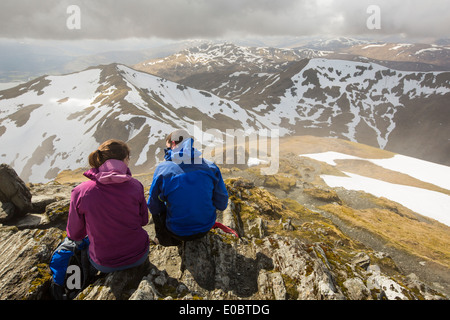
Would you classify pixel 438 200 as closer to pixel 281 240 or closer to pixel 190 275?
pixel 281 240

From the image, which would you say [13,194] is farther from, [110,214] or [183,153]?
[183,153]

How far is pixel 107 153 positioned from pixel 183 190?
A: 1.98 meters

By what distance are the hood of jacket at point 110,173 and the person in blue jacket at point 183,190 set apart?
1010mm

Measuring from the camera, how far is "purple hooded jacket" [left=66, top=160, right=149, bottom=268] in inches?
185

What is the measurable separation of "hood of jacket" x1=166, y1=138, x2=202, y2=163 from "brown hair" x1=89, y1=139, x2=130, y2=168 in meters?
1.19

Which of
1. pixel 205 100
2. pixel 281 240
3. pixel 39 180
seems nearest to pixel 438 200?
pixel 281 240

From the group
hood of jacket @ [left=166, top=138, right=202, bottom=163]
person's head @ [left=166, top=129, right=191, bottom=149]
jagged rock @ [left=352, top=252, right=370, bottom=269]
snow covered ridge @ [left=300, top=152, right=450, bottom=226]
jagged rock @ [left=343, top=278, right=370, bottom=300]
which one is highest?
person's head @ [left=166, top=129, right=191, bottom=149]

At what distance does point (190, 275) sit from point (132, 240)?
6.31 ft

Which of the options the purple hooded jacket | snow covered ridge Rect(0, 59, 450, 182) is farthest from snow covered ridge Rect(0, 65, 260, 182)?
the purple hooded jacket

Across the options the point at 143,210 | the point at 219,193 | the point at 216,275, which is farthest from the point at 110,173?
the point at 216,275

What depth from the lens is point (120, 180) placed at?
15.2 ft

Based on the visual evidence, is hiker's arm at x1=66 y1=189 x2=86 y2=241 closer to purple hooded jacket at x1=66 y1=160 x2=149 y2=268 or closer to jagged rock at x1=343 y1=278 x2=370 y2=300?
purple hooded jacket at x1=66 y1=160 x2=149 y2=268

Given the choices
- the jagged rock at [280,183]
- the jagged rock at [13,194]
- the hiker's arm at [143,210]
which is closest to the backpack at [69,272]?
the hiker's arm at [143,210]
